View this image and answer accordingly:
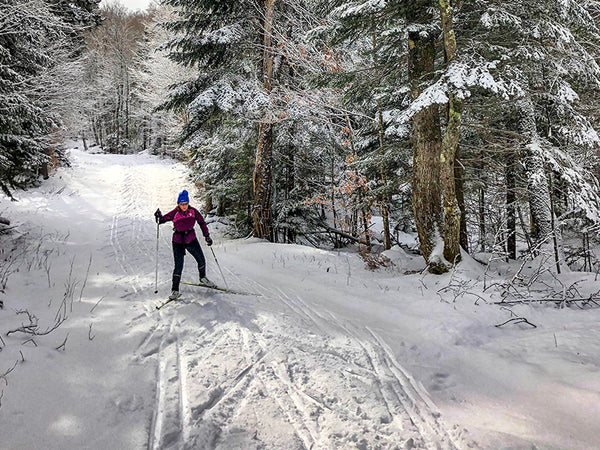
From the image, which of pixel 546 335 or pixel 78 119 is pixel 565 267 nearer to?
pixel 546 335

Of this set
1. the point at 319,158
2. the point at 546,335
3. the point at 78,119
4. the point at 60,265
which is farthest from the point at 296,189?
the point at 78,119

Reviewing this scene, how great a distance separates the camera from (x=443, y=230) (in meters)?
7.27

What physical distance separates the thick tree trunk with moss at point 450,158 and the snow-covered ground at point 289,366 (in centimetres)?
61

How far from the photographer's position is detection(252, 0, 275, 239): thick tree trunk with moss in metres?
11.5

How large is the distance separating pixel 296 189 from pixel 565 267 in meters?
8.86

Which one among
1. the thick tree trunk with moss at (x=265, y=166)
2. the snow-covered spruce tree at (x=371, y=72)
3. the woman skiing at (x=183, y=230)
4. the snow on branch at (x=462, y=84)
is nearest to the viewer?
the snow on branch at (x=462, y=84)

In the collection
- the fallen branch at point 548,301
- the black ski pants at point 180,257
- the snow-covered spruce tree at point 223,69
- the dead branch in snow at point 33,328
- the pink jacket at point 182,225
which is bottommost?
the fallen branch at point 548,301

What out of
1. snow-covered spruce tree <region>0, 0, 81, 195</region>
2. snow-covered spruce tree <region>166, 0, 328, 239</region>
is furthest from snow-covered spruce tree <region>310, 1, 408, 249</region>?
snow-covered spruce tree <region>0, 0, 81, 195</region>

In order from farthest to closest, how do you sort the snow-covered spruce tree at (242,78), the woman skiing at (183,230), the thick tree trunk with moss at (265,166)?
the thick tree trunk with moss at (265,166)
the snow-covered spruce tree at (242,78)
the woman skiing at (183,230)

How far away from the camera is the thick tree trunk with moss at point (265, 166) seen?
37.9 ft

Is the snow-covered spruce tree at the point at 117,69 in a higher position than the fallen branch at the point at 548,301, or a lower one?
higher

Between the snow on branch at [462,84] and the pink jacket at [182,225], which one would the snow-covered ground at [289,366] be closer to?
the pink jacket at [182,225]

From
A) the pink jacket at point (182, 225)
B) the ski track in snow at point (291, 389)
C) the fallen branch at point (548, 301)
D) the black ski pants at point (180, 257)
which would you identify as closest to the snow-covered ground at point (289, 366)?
the ski track in snow at point (291, 389)

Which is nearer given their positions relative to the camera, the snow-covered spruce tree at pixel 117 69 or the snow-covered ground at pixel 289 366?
the snow-covered ground at pixel 289 366
